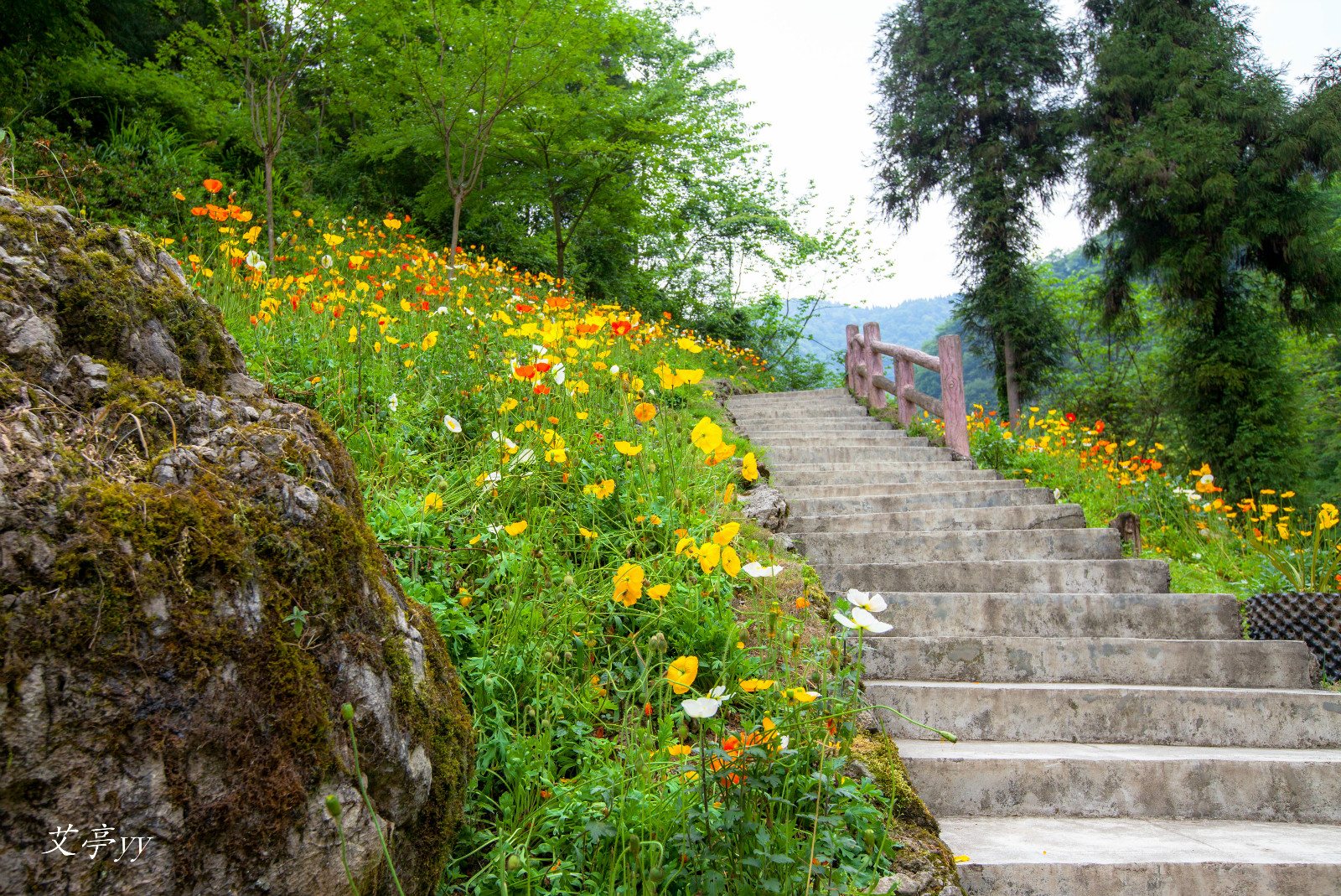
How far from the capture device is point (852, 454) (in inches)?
249

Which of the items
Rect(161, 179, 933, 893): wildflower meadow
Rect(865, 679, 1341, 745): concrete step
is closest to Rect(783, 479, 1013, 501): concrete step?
Rect(161, 179, 933, 893): wildflower meadow

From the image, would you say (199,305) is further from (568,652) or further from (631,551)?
(631,551)

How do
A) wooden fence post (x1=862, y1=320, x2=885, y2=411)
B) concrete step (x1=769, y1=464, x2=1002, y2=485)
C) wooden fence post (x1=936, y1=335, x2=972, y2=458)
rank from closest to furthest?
concrete step (x1=769, y1=464, x2=1002, y2=485), wooden fence post (x1=936, y1=335, x2=972, y2=458), wooden fence post (x1=862, y1=320, x2=885, y2=411)

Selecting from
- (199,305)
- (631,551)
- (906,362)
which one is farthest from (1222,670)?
(906,362)

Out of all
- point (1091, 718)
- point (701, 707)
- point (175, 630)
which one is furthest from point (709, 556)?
point (1091, 718)

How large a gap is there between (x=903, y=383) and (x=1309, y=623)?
14.3ft

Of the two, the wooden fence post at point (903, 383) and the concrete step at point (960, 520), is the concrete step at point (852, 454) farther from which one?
the concrete step at point (960, 520)

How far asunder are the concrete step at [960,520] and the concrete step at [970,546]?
0.27 meters

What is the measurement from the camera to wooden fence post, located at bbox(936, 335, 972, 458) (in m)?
6.03

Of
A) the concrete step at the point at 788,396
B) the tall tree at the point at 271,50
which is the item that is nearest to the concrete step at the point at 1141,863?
the tall tree at the point at 271,50

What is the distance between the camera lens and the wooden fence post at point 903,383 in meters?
7.26

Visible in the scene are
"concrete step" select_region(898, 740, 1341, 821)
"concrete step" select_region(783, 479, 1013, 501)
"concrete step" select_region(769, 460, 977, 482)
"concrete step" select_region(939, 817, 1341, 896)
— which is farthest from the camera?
"concrete step" select_region(769, 460, 977, 482)

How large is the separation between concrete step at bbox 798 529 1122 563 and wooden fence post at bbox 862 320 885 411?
163 inches

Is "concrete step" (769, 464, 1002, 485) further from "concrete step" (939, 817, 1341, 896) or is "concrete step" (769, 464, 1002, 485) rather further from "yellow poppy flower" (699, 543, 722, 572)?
"yellow poppy flower" (699, 543, 722, 572)
